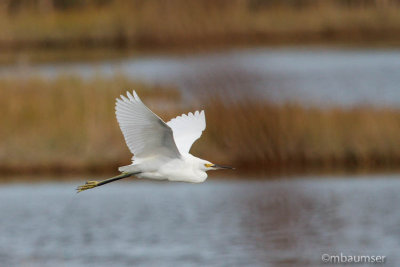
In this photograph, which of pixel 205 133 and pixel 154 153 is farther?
pixel 205 133

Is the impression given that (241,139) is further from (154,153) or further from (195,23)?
(195,23)

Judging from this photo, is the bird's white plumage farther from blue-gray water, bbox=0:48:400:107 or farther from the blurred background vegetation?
blue-gray water, bbox=0:48:400:107

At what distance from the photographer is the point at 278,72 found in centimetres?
2456

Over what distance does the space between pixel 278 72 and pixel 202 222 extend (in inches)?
420

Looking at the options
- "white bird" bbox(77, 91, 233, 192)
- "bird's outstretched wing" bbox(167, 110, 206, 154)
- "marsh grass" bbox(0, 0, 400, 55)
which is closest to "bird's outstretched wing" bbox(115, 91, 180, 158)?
"white bird" bbox(77, 91, 233, 192)

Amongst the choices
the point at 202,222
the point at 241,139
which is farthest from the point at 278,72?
the point at 202,222

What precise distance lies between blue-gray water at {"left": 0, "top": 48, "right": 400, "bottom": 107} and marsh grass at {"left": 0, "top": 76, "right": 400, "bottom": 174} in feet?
1.53

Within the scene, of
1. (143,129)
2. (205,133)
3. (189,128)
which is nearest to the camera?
(143,129)

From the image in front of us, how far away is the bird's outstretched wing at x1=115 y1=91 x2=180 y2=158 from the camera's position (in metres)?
8.16

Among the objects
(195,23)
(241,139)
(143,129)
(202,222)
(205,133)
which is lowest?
(202,222)

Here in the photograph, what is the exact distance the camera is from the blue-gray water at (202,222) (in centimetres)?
1262

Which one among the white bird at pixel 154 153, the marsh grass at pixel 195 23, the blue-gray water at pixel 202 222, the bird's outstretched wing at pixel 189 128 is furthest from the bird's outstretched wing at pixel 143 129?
Answer: the marsh grass at pixel 195 23

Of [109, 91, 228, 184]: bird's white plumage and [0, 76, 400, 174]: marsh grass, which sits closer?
[109, 91, 228, 184]: bird's white plumage

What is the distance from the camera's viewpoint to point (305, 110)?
16750mm
